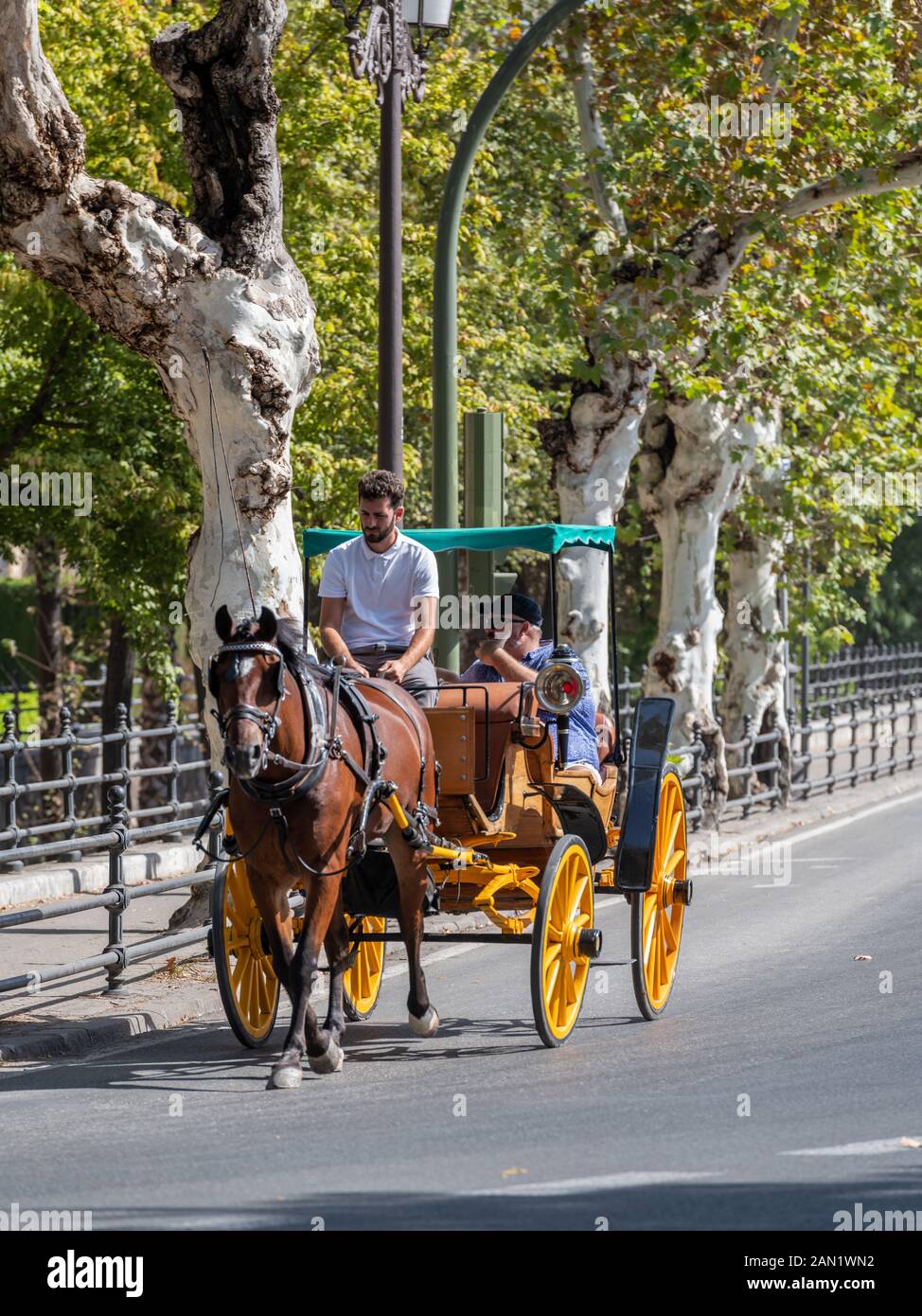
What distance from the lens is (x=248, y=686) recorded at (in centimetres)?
810

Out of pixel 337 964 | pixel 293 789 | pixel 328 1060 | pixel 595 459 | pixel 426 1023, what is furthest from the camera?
pixel 595 459

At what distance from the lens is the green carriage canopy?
10.5 m

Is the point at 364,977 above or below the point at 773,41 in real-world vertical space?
below

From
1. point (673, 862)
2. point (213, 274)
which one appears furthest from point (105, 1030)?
point (213, 274)

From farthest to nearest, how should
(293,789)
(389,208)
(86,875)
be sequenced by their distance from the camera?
(86,875) → (389,208) → (293,789)

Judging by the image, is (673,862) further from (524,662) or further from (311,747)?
(311,747)

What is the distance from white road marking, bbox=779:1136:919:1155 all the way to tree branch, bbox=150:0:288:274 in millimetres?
7170

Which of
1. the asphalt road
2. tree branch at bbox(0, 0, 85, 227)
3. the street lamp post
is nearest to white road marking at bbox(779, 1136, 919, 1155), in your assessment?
the asphalt road

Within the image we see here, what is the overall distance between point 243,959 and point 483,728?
1.66 meters

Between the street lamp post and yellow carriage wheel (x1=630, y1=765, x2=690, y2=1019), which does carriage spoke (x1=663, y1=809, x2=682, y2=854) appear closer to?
yellow carriage wheel (x1=630, y1=765, x2=690, y2=1019)

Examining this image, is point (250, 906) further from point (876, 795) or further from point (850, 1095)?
point (876, 795)

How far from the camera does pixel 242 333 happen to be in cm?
1237
